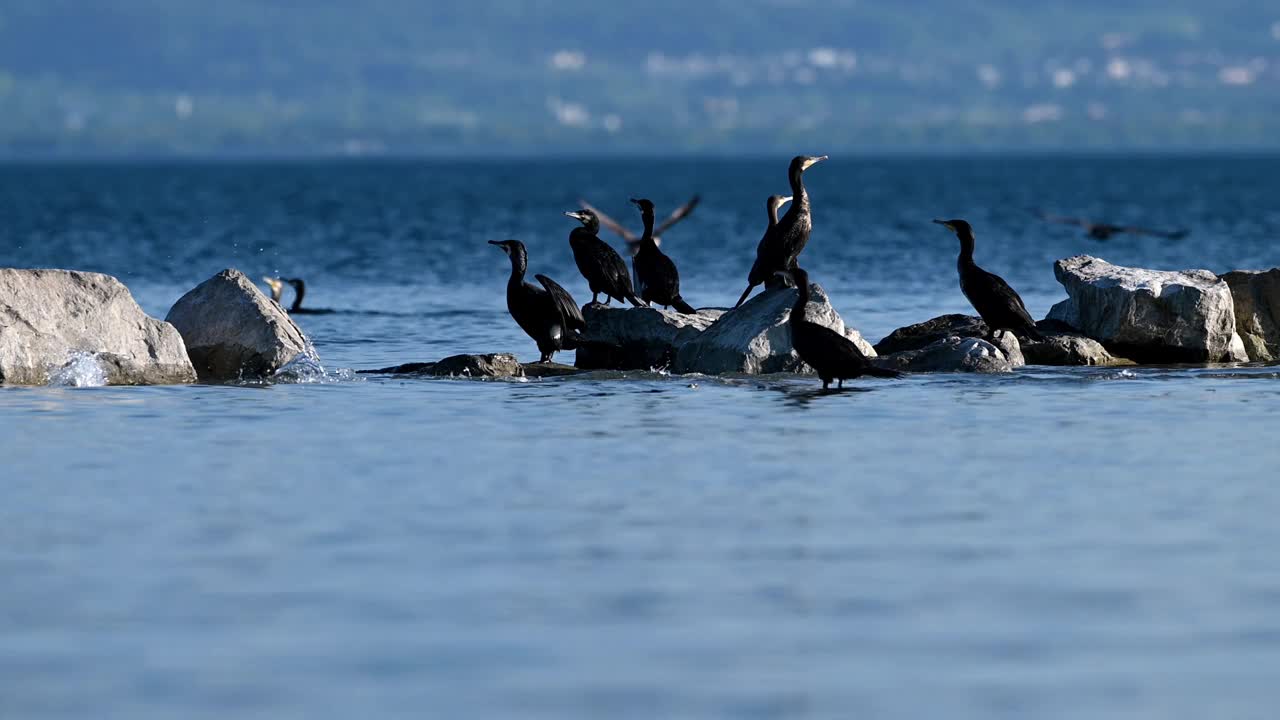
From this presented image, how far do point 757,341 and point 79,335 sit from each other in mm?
5605

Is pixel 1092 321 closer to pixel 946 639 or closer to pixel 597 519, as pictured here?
pixel 597 519

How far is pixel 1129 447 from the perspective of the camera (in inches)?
476

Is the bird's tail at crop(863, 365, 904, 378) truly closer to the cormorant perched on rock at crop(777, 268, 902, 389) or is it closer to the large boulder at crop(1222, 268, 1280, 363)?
the cormorant perched on rock at crop(777, 268, 902, 389)

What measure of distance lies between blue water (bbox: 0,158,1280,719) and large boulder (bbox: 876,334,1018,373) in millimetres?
308

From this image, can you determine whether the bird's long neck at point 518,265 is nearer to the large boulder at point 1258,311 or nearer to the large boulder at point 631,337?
the large boulder at point 631,337

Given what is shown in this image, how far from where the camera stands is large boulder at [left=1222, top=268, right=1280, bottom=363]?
18500 millimetres

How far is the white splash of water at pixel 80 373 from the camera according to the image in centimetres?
1594

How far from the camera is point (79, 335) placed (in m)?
16.2

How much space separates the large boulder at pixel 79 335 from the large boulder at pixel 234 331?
62cm

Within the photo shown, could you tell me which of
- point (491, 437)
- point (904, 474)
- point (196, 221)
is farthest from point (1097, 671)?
point (196, 221)

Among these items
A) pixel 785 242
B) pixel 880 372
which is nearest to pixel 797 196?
pixel 785 242

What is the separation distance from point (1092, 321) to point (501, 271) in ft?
66.3

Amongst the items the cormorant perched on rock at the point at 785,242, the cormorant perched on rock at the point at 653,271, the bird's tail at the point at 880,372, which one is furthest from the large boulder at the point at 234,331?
the bird's tail at the point at 880,372

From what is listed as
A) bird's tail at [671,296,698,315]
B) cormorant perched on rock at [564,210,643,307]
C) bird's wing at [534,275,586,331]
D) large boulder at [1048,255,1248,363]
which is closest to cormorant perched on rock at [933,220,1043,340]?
large boulder at [1048,255,1248,363]
